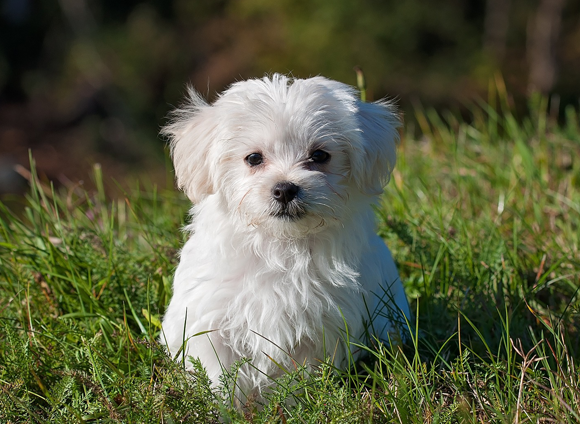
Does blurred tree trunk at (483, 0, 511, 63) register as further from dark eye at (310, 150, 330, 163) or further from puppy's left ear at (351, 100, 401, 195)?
dark eye at (310, 150, 330, 163)

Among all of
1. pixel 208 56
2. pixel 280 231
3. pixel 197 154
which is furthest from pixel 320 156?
pixel 208 56

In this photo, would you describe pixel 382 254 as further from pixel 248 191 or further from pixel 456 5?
pixel 456 5

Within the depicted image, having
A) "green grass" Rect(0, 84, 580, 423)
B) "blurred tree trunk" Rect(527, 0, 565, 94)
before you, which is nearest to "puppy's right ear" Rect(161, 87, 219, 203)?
"green grass" Rect(0, 84, 580, 423)

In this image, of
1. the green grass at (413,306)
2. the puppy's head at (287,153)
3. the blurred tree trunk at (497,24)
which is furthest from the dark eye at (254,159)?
the blurred tree trunk at (497,24)

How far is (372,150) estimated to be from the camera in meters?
3.03

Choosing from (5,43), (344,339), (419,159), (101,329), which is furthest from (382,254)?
(5,43)

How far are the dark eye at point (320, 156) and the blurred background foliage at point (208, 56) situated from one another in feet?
43.9

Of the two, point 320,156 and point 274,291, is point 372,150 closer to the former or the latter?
point 320,156

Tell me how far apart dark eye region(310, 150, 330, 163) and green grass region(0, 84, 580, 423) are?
2.68ft

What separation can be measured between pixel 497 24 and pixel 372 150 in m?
19.8

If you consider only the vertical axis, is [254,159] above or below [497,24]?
above

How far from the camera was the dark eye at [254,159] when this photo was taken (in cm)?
301

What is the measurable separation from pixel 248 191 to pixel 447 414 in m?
1.30

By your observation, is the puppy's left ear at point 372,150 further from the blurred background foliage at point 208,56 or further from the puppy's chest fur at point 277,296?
the blurred background foliage at point 208,56
